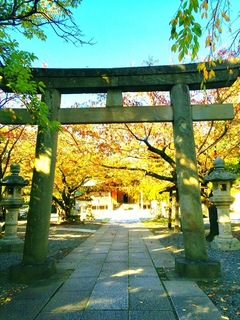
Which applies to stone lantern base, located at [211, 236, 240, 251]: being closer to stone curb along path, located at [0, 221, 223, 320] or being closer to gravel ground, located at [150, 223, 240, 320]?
gravel ground, located at [150, 223, 240, 320]

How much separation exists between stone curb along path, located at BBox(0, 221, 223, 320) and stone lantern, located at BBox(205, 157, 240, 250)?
11.2ft

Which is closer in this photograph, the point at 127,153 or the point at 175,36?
the point at 175,36

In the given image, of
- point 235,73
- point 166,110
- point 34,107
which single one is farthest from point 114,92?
point 235,73

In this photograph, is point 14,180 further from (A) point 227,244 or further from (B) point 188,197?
(A) point 227,244

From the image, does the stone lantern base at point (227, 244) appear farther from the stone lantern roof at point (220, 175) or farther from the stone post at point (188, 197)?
the stone post at point (188, 197)

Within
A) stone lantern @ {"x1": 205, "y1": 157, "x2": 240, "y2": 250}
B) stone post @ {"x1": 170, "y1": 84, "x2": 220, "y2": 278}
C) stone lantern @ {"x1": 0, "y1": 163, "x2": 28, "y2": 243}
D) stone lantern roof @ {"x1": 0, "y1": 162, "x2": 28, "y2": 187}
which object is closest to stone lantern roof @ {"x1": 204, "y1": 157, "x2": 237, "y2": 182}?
stone lantern @ {"x1": 205, "y1": 157, "x2": 240, "y2": 250}

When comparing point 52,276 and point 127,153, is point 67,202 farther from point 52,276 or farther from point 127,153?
point 52,276

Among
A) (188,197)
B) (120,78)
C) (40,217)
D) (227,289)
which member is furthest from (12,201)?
(227,289)

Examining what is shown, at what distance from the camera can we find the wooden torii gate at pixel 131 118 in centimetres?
505

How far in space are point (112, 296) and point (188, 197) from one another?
2.37 meters

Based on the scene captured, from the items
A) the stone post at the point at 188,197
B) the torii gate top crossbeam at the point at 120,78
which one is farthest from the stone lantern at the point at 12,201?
the stone post at the point at 188,197

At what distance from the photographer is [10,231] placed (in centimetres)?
988

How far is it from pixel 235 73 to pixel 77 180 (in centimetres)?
1566

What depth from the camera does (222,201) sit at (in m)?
9.02
